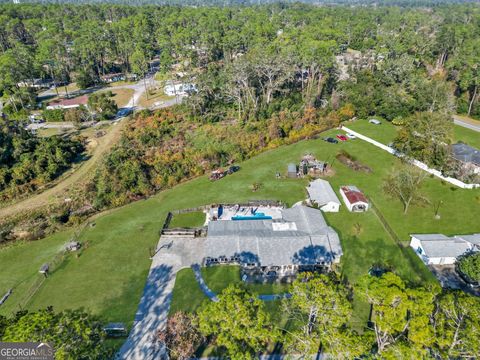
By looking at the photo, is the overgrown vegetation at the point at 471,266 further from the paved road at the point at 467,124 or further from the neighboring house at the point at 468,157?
the paved road at the point at 467,124

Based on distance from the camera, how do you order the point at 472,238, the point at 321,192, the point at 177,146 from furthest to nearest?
the point at 177,146 → the point at 321,192 → the point at 472,238

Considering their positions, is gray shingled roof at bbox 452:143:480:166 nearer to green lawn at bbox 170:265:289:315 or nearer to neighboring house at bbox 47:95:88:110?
green lawn at bbox 170:265:289:315

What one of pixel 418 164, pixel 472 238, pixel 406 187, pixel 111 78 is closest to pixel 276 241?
pixel 406 187

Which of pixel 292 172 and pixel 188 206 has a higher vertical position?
pixel 292 172

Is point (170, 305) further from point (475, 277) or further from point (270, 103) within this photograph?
point (270, 103)

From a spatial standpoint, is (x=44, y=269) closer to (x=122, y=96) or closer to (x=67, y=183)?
(x=67, y=183)

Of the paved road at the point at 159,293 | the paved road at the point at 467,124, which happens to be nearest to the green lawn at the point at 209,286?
the paved road at the point at 159,293

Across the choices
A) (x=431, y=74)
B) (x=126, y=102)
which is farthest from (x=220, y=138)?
(x=431, y=74)
